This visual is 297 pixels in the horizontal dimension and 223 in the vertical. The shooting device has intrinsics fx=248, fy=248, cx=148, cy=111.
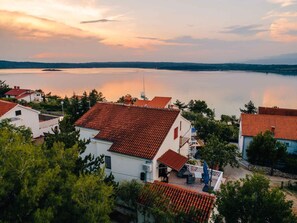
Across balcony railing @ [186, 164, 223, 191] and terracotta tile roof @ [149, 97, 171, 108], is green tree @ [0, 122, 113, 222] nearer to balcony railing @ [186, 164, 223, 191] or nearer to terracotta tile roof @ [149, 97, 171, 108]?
balcony railing @ [186, 164, 223, 191]

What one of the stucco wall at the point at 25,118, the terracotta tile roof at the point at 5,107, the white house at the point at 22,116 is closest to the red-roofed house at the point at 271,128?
the white house at the point at 22,116

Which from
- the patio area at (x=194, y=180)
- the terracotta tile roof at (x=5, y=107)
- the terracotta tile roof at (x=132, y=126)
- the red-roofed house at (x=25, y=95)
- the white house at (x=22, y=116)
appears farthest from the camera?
the red-roofed house at (x=25, y=95)

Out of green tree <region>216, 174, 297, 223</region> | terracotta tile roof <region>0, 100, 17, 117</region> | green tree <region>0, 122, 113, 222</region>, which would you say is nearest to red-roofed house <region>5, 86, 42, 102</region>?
terracotta tile roof <region>0, 100, 17, 117</region>

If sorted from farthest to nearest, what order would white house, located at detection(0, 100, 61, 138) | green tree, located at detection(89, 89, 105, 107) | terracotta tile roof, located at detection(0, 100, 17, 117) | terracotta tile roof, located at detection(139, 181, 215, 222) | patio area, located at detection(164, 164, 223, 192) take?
green tree, located at detection(89, 89, 105, 107)
white house, located at detection(0, 100, 61, 138)
terracotta tile roof, located at detection(0, 100, 17, 117)
patio area, located at detection(164, 164, 223, 192)
terracotta tile roof, located at detection(139, 181, 215, 222)

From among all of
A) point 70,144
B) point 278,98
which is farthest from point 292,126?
point 278,98

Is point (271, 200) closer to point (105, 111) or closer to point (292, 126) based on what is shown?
point (105, 111)

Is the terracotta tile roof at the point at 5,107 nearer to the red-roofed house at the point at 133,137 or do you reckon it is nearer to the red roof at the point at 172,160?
the red-roofed house at the point at 133,137
